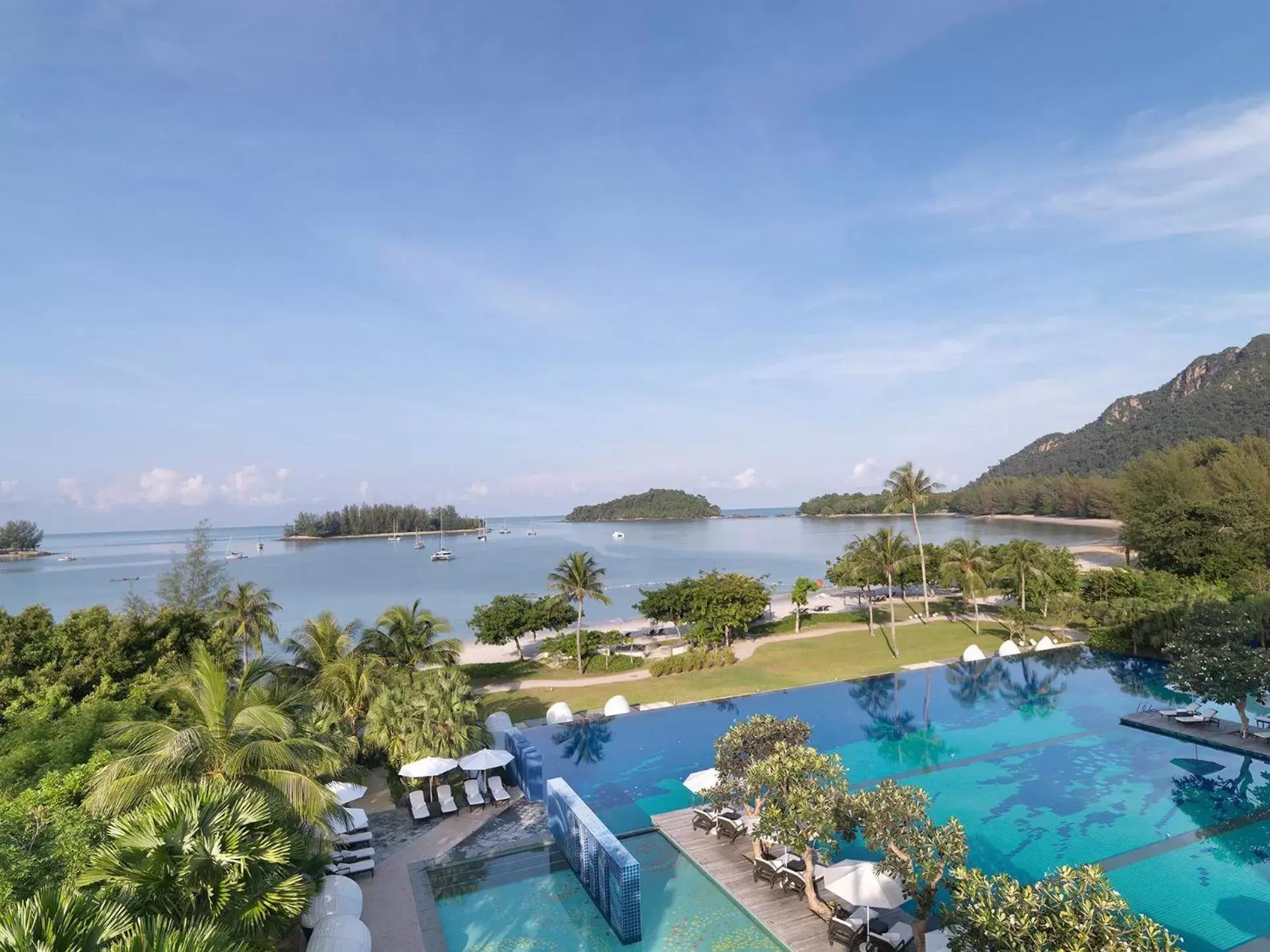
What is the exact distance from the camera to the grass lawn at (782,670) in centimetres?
2602

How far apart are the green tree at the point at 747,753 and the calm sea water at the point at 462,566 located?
33.5 m

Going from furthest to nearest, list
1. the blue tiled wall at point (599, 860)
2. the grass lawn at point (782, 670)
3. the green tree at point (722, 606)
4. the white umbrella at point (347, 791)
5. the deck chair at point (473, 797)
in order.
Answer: the green tree at point (722, 606) < the grass lawn at point (782, 670) < the deck chair at point (473, 797) < the white umbrella at point (347, 791) < the blue tiled wall at point (599, 860)

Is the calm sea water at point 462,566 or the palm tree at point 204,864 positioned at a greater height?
the palm tree at point 204,864

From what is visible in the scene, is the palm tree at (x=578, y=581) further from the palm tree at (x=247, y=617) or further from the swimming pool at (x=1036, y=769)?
Result: the palm tree at (x=247, y=617)

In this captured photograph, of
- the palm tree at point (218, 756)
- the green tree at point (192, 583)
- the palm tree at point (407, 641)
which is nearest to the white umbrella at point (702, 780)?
the palm tree at point (218, 756)

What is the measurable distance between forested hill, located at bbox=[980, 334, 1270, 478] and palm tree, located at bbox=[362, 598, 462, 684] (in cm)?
13233

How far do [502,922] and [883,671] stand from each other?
20.2 metres

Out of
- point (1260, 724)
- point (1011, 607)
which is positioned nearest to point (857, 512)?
point (1011, 607)

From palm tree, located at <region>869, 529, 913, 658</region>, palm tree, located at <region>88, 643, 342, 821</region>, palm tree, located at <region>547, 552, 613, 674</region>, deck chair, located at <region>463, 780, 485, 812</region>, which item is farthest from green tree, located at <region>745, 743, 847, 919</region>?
palm tree, located at <region>869, 529, 913, 658</region>

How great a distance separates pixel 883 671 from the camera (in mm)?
27766

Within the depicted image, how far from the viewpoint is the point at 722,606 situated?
33.0m

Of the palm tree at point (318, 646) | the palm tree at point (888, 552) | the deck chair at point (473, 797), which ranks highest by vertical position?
the palm tree at point (888, 552)

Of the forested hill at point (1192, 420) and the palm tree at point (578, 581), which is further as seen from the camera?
the forested hill at point (1192, 420)

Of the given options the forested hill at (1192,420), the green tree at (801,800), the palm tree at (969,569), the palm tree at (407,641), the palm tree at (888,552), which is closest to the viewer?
the green tree at (801,800)
